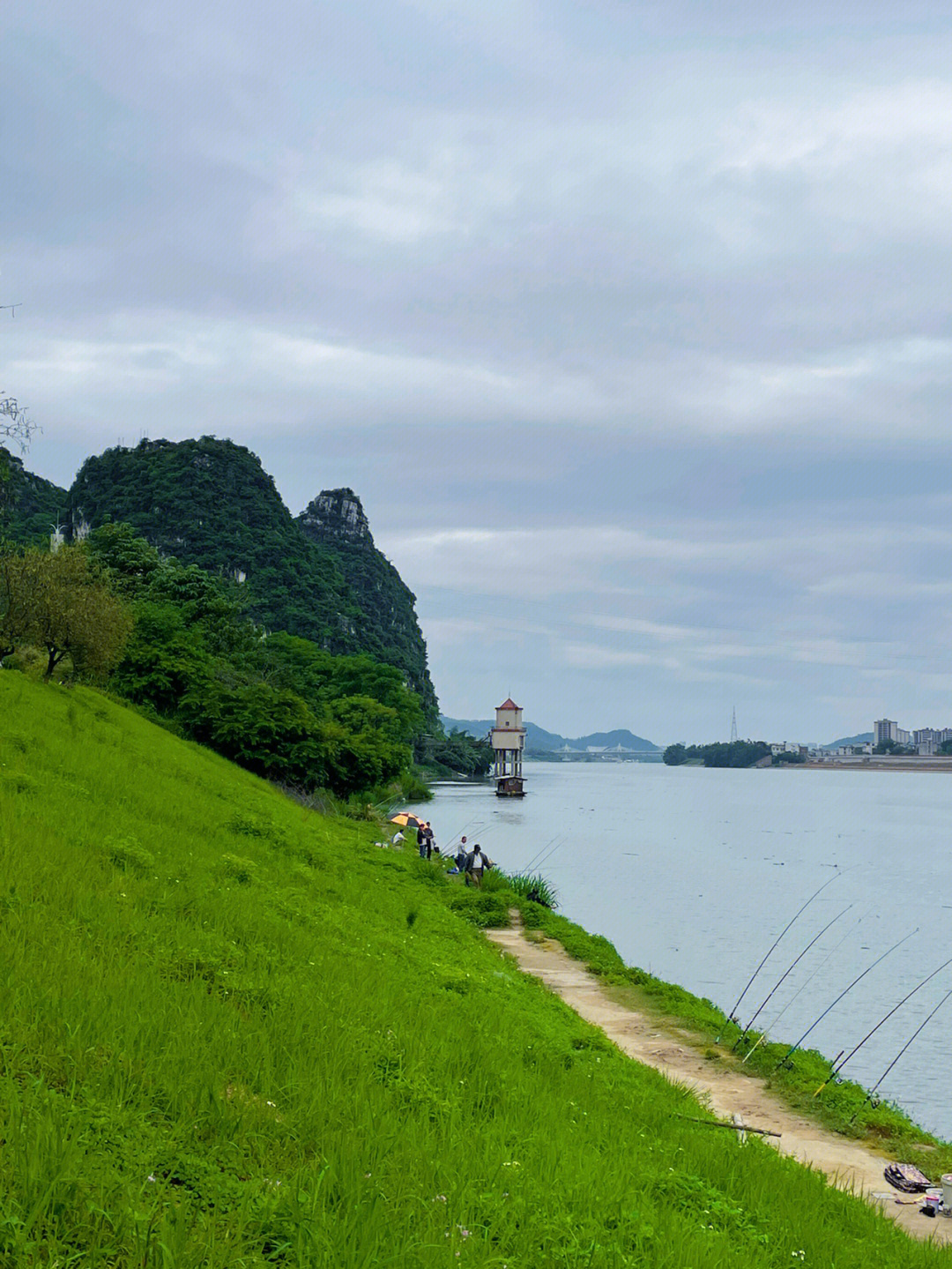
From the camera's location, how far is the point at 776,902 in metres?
33.5

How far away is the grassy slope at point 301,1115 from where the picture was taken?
167 inches

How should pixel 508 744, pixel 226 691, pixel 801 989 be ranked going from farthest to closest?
pixel 508 744, pixel 226 691, pixel 801 989

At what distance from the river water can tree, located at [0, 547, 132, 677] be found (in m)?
14.8

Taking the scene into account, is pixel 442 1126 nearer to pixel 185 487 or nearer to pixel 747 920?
pixel 747 920

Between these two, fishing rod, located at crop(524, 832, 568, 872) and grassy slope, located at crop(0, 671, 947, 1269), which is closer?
grassy slope, located at crop(0, 671, 947, 1269)

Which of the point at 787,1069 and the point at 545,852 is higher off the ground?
the point at 787,1069

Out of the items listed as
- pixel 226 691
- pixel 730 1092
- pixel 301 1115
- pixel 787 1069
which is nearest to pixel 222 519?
pixel 226 691

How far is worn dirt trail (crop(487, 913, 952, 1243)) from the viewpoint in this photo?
28.8 feet

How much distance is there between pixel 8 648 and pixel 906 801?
98029 millimetres

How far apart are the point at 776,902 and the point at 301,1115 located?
30.6 m

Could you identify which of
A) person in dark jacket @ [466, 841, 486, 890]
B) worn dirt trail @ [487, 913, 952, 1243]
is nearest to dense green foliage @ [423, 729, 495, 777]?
person in dark jacket @ [466, 841, 486, 890]

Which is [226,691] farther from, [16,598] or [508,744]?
[508,744]

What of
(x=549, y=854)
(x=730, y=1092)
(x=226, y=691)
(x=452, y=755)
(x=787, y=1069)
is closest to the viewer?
(x=730, y=1092)

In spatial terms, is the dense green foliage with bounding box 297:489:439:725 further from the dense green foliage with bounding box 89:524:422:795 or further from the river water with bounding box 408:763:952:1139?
the dense green foliage with bounding box 89:524:422:795
